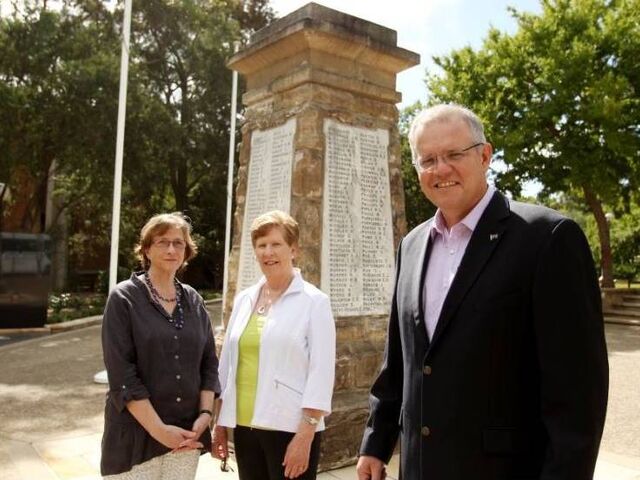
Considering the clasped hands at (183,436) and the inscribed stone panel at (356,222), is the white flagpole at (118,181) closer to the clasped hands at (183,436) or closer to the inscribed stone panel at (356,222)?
the inscribed stone panel at (356,222)

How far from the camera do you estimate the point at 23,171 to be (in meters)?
19.5

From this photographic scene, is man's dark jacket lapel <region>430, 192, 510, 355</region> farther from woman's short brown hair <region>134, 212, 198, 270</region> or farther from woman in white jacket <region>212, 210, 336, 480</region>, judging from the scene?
woman's short brown hair <region>134, 212, 198, 270</region>

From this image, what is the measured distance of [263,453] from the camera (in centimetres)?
277

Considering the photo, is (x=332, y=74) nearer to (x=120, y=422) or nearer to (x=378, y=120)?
(x=378, y=120)

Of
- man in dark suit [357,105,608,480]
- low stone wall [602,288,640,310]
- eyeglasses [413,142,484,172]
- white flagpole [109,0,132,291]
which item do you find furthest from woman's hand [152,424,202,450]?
low stone wall [602,288,640,310]

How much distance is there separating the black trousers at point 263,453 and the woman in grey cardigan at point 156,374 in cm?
23

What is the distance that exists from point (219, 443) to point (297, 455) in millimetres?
517

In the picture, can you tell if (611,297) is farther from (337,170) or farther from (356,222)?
(337,170)

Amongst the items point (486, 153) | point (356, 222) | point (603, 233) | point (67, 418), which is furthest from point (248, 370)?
point (603, 233)

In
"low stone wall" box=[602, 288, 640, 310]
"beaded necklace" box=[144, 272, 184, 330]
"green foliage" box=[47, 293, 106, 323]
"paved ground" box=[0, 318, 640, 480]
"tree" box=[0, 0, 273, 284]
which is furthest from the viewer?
"low stone wall" box=[602, 288, 640, 310]

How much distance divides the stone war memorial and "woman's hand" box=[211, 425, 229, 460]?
67.5 inches

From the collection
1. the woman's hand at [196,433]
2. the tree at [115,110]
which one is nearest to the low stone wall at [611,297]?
the tree at [115,110]

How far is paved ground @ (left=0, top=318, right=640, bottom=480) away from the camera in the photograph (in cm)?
457

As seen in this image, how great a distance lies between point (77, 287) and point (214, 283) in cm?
654
